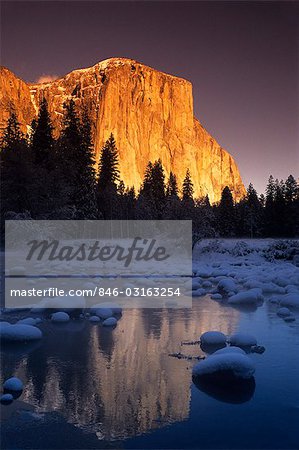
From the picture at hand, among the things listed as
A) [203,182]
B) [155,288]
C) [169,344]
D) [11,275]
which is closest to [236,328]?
[169,344]

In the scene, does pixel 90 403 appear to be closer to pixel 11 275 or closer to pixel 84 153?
pixel 11 275

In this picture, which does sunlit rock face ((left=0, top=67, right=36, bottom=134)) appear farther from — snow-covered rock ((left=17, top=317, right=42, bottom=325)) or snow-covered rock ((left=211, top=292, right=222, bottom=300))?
snow-covered rock ((left=17, top=317, right=42, bottom=325))

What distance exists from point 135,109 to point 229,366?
5531 inches

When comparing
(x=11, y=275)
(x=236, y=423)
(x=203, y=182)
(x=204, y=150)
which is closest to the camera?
(x=236, y=423)

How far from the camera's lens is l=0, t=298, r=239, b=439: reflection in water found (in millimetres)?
4520

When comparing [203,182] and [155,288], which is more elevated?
[203,182]

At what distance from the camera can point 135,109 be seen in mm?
140000

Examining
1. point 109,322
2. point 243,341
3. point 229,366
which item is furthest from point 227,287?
point 229,366

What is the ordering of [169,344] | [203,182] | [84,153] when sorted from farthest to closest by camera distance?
[203,182] < [84,153] < [169,344]

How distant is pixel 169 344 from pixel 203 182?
155 meters

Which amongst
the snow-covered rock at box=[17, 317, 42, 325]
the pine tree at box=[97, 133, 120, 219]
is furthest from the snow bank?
the pine tree at box=[97, 133, 120, 219]

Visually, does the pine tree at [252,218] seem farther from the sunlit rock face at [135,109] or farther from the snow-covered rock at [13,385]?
the sunlit rock face at [135,109]

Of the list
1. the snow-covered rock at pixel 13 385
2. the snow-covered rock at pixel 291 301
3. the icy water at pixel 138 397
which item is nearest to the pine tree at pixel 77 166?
the snow-covered rock at pixel 291 301

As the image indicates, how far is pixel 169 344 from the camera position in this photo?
7207 millimetres
